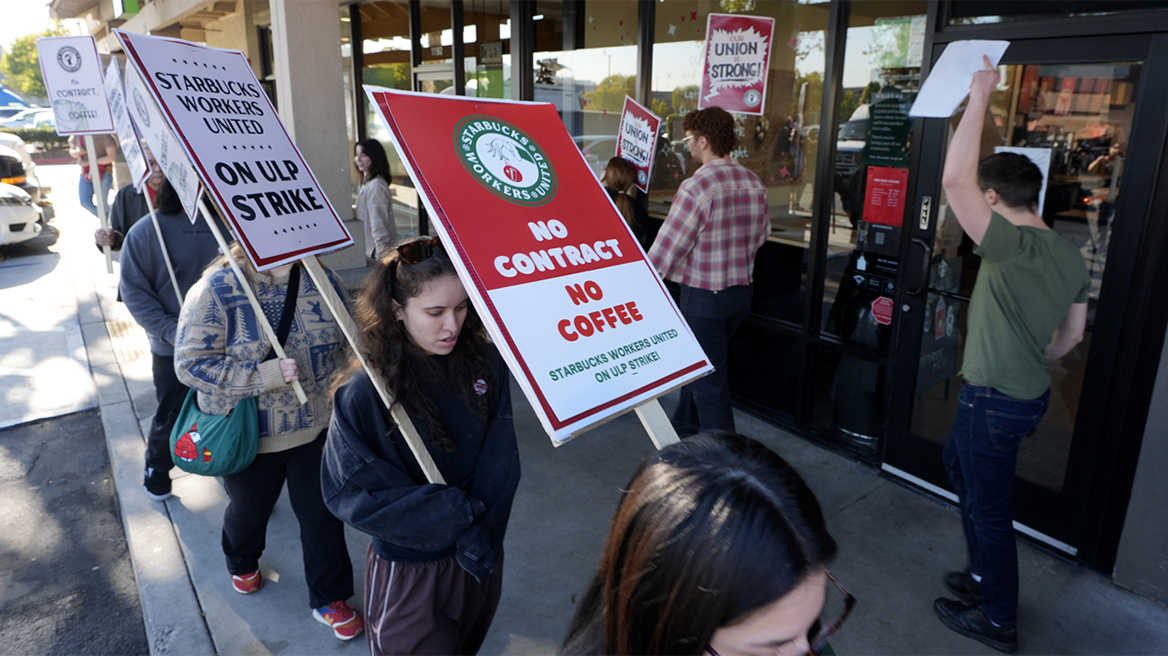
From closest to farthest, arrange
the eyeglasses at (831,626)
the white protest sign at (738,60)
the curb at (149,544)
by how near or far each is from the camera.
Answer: the eyeglasses at (831,626) < the curb at (149,544) < the white protest sign at (738,60)

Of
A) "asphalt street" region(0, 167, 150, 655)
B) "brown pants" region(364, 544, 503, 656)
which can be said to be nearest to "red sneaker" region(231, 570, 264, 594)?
"asphalt street" region(0, 167, 150, 655)

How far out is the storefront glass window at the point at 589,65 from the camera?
5910 millimetres

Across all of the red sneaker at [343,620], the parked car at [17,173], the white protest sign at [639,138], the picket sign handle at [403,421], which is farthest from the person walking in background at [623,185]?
the parked car at [17,173]

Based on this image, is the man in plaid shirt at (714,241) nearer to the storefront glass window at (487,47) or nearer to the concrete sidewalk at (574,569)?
the concrete sidewalk at (574,569)

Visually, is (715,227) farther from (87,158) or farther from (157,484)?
(87,158)

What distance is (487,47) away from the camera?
7.71 metres

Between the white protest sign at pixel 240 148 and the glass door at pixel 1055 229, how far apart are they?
2938 mm

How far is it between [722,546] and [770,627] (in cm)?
14

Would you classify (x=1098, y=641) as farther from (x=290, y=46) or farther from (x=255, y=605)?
(x=290, y=46)

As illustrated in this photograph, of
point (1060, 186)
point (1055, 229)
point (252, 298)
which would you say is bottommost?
point (252, 298)

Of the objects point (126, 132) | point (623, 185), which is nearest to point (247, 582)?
point (126, 132)

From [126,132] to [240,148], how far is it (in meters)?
2.18

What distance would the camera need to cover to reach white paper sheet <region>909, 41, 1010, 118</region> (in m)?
2.00

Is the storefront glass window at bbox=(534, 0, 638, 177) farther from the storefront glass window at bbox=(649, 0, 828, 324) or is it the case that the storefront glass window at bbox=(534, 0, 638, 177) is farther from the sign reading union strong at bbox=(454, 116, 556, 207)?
the sign reading union strong at bbox=(454, 116, 556, 207)
